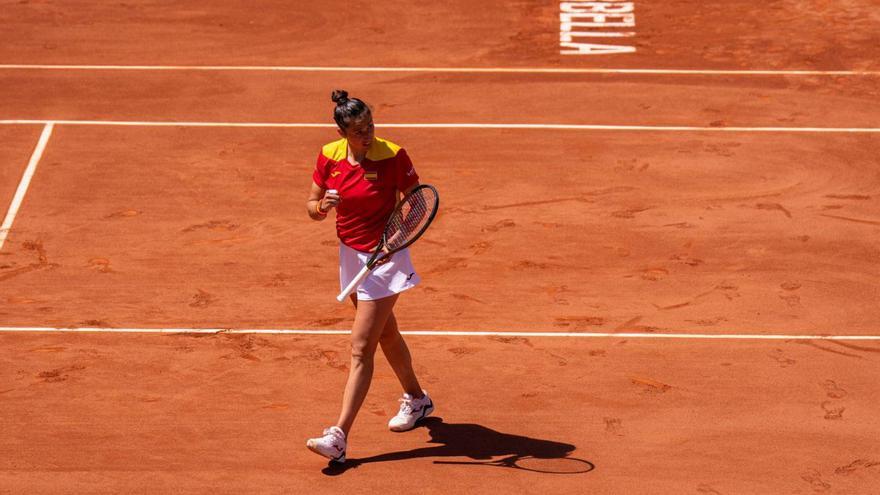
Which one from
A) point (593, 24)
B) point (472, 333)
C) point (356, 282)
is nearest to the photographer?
point (356, 282)

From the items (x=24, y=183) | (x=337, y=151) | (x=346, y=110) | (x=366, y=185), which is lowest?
(x=24, y=183)

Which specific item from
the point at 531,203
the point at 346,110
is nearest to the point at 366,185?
the point at 346,110

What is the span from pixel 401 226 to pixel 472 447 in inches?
61.6

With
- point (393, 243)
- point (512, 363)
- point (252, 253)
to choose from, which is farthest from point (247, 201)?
point (393, 243)

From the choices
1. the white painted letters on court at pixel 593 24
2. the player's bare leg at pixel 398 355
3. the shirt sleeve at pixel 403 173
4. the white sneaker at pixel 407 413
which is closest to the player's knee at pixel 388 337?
the player's bare leg at pixel 398 355

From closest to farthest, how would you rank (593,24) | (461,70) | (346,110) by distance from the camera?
(346,110) → (461,70) → (593,24)

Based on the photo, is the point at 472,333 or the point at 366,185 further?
the point at 472,333

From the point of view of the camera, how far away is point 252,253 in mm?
11984

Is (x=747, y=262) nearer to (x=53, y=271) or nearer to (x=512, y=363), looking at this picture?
(x=512, y=363)

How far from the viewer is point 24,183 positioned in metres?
13.5

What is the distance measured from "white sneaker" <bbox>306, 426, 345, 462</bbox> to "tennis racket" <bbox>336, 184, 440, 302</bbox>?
2.65 feet

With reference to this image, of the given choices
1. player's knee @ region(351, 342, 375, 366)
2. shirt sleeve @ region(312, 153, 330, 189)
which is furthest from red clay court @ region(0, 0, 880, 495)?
shirt sleeve @ region(312, 153, 330, 189)

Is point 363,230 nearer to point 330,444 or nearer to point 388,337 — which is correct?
point 388,337

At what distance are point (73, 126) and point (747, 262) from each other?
747 cm
